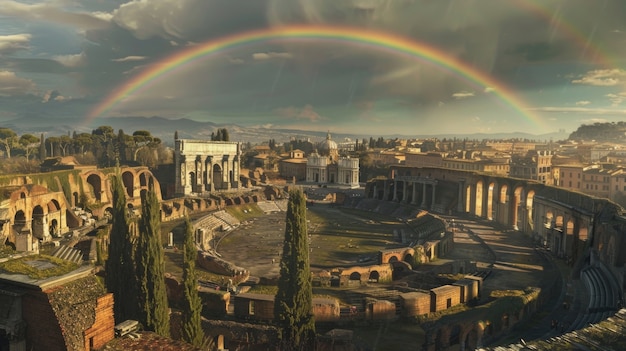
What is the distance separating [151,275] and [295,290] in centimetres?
513

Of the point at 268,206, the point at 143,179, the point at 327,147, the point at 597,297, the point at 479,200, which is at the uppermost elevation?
the point at 327,147

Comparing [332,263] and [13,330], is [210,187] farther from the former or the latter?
[13,330]

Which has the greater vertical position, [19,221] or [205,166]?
[205,166]

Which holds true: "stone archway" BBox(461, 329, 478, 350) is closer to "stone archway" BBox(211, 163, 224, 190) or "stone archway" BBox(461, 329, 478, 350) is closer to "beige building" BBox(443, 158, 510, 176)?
"stone archway" BBox(211, 163, 224, 190)

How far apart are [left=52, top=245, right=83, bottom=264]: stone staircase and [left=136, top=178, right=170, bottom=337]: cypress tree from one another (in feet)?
46.4

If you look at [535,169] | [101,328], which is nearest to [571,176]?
[535,169]

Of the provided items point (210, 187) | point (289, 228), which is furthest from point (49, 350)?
point (210, 187)

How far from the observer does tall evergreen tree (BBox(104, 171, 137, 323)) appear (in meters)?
16.1

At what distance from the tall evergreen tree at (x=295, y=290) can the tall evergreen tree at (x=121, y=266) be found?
17.1ft

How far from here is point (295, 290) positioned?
17.0m

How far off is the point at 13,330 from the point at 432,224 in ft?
139

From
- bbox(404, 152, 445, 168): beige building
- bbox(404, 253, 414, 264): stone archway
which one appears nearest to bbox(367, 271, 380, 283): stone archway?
bbox(404, 253, 414, 264): stone archway

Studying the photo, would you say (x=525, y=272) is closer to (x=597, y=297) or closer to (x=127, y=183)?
(x=597, y=297)

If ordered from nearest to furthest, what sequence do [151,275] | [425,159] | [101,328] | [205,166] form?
[101,328], [151,275], [205,166], [425,159]
